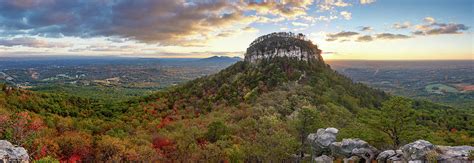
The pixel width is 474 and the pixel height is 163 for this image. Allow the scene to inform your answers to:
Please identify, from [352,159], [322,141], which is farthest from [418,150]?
[322,141]

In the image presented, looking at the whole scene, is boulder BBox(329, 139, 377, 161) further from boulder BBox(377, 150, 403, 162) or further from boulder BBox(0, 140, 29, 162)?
boulder BBox(0, 140, 29, 162)

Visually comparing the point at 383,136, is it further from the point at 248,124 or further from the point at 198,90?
the point at 198,90

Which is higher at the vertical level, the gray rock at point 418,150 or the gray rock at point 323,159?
the gray rock at point 418,150

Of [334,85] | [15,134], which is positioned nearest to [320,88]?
[334,85]

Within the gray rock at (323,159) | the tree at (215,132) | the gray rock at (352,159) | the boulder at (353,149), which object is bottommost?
the tree at (215,132)

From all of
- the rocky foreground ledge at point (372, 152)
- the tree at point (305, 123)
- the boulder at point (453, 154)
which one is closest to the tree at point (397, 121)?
the rocky foreground ledge at point (372, 152)

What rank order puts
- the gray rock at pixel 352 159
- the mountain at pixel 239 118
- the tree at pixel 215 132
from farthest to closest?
1. the tree at pixel 215 132
2. the mountain at pixel 239 118
3. the gray rock at pixel 352 159

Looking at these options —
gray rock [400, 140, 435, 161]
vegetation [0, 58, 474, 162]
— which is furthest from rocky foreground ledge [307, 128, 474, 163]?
vegetation [0, 58, 474, 162]

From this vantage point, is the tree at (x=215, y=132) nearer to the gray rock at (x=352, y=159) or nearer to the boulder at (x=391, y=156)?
the gray rock at (x=352, y=159)
